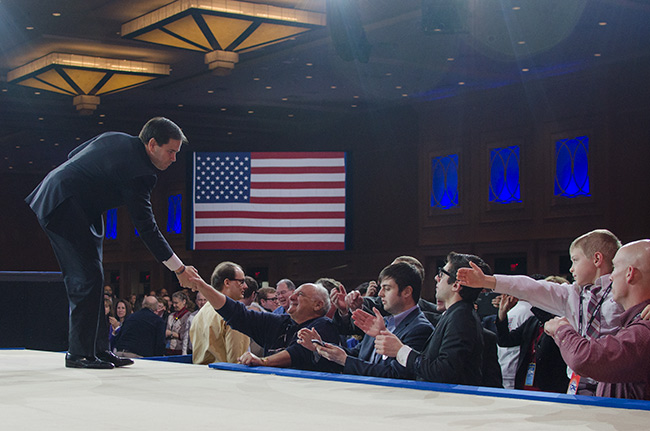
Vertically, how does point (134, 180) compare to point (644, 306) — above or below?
above

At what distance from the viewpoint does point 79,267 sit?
325cm

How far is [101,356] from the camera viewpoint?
348 cm

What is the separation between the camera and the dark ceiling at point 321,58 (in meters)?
10.1

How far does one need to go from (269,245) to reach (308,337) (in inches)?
329

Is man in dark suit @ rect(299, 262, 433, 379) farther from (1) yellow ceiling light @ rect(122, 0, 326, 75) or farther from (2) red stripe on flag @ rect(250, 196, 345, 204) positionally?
(2) red stripe on flag @ rect(250, 196, 345, 204)

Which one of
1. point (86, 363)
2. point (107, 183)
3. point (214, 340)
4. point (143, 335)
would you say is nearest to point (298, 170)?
point (143, 335)

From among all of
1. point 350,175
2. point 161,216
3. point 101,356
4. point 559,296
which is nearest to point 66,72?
point 350,175

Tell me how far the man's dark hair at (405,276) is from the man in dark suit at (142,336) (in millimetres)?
3954

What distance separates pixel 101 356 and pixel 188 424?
1839 millimetres

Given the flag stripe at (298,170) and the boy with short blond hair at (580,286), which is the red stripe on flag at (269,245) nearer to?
the flag stripe at (298,170)

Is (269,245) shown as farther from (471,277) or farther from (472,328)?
(471,277)

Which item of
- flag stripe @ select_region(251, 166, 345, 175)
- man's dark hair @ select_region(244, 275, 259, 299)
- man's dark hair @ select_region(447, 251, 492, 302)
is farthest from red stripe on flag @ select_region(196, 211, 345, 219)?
man's dark hair @ select_region(447, 251, 492, 302)

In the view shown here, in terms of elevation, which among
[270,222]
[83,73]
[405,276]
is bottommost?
[405,276]

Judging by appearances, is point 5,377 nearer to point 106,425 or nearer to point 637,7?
point 106,425
